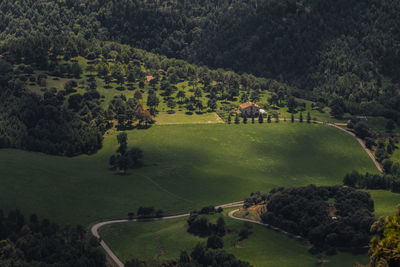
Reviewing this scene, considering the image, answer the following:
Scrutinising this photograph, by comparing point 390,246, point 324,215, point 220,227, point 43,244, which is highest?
point 390,246

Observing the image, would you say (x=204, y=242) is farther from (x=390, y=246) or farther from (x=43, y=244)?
(x=390, y=246)

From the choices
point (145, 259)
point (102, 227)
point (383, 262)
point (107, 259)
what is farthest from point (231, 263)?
point (383, 262)

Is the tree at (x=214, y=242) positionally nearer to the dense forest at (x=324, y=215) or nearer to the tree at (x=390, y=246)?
the dense forest at (x=324, y=215)

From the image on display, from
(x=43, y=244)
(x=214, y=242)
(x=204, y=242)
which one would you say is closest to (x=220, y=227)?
(x=204, y=242)

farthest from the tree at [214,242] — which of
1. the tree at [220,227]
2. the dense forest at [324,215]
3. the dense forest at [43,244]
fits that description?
the dense forest at [43,244]

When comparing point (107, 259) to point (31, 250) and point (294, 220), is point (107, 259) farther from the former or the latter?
point (294, 220)

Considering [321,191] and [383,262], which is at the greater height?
[383,262]
